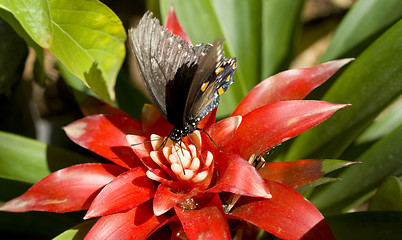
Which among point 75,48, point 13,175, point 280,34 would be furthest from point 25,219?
point 280,34

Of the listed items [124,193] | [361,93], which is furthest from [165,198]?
[361,93]

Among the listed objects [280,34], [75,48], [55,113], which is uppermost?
[75,48]

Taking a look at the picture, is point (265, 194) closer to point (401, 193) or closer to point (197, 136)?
point (197, 136)

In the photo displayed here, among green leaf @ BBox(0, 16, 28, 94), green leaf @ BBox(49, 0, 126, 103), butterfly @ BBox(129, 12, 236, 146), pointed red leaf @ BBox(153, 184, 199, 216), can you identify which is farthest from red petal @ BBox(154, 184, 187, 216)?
green leaf @ BBox(0, 16, 28, 94)

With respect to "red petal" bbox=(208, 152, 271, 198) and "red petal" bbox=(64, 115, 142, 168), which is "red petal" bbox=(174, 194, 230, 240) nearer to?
"red petal" bbox=(208, 152, 271, 198)

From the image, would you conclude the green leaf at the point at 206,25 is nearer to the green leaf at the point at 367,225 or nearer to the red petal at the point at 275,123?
the red petal at the point at 275,123

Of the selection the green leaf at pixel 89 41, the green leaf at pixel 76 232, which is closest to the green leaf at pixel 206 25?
the green leaf at pixel 89 41
